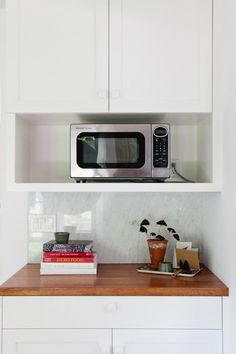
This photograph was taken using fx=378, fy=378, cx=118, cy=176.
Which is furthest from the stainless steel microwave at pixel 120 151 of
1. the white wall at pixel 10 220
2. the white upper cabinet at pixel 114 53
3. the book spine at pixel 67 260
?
the white wall at pixel 10 220

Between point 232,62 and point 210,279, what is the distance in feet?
3.24

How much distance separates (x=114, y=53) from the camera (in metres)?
1.79

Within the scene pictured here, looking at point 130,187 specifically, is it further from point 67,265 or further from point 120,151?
point 67,265

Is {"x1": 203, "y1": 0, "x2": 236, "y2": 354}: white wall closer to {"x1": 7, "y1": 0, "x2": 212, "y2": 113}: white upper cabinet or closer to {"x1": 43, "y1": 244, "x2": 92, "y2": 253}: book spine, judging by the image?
{"x1": 7, "y1": 0, "x2": 212, "y2": 113}: white upper cabinet

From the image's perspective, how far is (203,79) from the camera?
70.6 inches

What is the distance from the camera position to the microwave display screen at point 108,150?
1836 millimetres

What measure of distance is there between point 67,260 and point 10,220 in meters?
0.49

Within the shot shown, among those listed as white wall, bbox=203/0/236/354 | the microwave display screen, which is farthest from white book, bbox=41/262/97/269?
white wall, bbox=203/0/236/354
